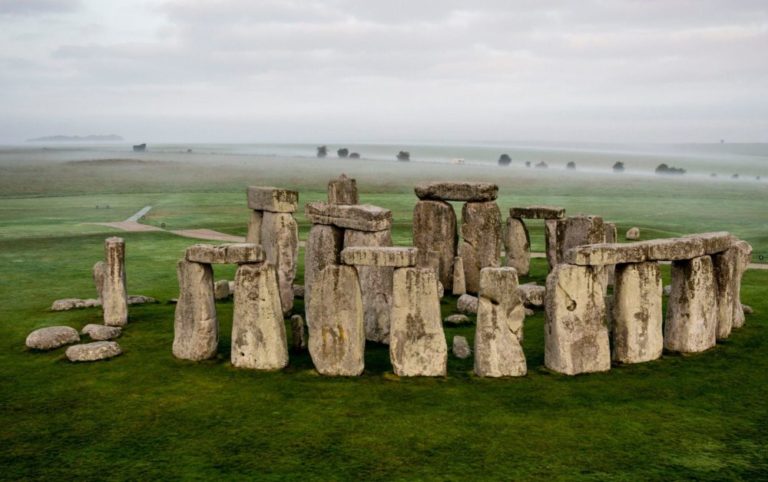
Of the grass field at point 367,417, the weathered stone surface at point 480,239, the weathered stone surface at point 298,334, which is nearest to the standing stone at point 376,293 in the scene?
the grass field at point 367,417

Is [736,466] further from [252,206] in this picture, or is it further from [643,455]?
[252,206]

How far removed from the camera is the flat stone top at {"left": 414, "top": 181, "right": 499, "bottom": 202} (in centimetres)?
1914

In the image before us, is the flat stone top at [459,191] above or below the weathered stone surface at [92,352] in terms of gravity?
above

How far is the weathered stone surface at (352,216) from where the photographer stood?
14.7 meters

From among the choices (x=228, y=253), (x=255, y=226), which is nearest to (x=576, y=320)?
(x=228, y=253)

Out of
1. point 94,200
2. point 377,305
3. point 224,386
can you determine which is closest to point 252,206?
point 377,305

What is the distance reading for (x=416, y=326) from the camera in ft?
39.3

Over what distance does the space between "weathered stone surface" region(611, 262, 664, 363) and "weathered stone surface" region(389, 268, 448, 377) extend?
3118 millimetres

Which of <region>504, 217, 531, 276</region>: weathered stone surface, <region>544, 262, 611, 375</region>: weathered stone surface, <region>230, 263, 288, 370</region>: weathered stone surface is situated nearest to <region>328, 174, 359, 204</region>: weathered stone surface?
<region>504, 217, 531, 276</region>: weathered stone surface

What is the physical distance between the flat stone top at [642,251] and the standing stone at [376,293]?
3683 millimetres

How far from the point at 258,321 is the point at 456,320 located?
5.04m

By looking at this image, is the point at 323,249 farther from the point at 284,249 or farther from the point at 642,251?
the point at 642,251

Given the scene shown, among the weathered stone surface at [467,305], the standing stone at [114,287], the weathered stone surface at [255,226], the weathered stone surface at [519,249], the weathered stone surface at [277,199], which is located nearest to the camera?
the standing stone at [114,287]

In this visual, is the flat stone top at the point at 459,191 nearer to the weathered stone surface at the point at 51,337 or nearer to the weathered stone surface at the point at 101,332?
the weathered stone surface at the point at 101,332
